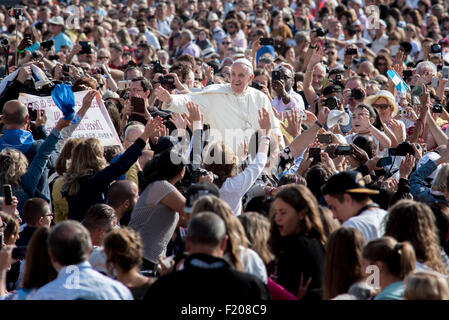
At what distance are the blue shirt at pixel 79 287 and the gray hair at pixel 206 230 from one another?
17.8 inches

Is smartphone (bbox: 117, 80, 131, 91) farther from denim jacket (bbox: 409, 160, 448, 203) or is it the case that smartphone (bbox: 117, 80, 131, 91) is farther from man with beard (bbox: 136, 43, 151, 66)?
denim jacket (bbox: 409, 160, 448, 203)

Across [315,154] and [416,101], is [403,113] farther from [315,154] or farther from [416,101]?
[315,154]

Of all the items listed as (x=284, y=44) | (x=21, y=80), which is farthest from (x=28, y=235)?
(x=284, y=44)

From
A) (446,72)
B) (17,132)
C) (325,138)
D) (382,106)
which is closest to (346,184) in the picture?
(325,138)

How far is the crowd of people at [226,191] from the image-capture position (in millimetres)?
4199

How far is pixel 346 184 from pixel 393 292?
1.18 meters

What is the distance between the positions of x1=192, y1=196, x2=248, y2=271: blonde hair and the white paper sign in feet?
11.0

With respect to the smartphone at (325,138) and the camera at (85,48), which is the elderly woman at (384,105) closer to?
the smartphone at (325,138)

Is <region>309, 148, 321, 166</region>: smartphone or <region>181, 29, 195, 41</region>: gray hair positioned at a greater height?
<region>309, 148, 321, 166</region>: smartphone

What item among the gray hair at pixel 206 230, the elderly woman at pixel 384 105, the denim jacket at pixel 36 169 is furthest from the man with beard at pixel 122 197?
the elderly woman at pixel 384 105

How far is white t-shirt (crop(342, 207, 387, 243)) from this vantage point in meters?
4.98

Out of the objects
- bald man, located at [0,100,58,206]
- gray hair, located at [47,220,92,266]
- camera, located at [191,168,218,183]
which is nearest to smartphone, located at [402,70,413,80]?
camera, located at [191,168,218,183]

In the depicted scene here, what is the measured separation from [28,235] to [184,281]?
7.07ft
